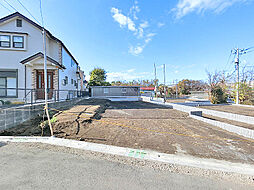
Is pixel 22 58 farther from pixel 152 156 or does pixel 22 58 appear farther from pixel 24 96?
pixel 152 156

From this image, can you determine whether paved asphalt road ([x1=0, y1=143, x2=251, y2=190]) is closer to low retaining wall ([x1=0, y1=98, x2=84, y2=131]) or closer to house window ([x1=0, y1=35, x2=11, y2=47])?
low retaining wall ([x1=0, y1=98, x2=84, y2=131])

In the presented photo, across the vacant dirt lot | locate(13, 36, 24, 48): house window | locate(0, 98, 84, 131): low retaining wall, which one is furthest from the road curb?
locate(13, 36, 24, 48): house window

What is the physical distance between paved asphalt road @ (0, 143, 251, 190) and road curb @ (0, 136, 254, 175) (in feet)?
1.25

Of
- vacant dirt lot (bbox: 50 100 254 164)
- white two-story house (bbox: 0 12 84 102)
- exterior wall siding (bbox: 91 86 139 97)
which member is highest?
white two-story house (bbox: 0 12 84 102)

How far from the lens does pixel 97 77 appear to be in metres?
29.2

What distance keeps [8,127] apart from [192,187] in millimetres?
6316

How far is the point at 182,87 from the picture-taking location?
3522 centimetres

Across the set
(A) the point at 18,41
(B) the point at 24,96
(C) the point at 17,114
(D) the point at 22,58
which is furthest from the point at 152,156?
(A) the point at 18,41

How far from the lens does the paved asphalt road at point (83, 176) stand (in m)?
1.84

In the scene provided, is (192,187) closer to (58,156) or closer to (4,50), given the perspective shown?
(58,156)

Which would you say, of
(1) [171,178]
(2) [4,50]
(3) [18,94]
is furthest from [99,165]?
(2) [4,50]

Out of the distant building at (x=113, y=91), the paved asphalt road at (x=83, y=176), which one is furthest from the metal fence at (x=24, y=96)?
the distant building at (x=113, y=91)

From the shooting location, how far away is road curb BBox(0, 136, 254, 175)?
2.33 m

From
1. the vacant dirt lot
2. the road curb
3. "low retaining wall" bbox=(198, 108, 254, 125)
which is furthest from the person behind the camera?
"low retaining wall" bbox=(198, 108, 254, 125)
